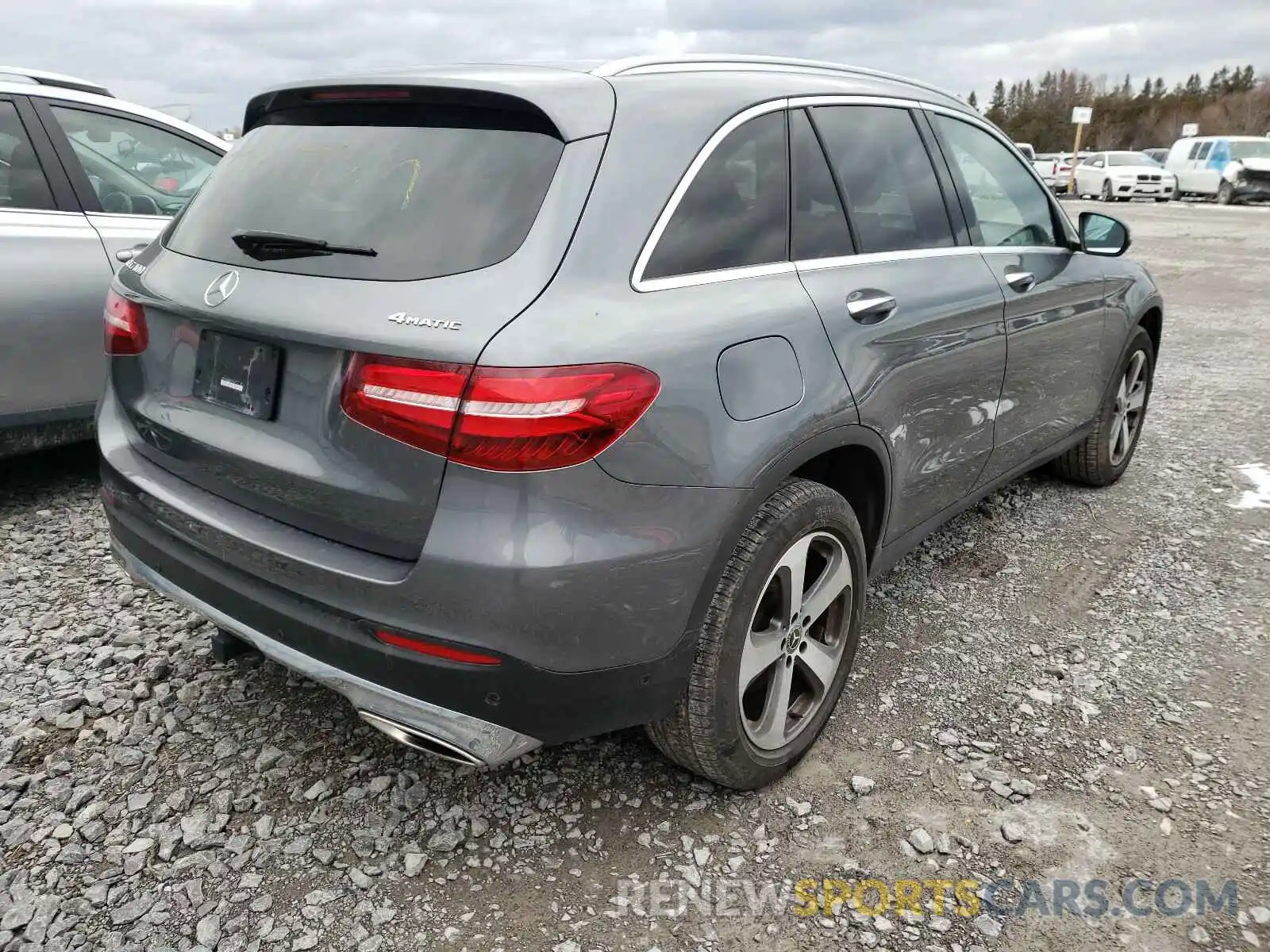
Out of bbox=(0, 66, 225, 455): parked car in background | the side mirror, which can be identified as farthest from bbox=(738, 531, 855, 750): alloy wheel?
bbox=(0, 66, 225, 455): parked car in background

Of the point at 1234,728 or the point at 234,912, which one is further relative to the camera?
the point at 1234,728

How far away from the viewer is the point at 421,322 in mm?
1826

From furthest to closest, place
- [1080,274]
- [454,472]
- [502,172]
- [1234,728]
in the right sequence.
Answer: [1080,274] < [1234,728] < [502,172] < [454,472]

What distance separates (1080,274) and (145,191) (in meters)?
4.07

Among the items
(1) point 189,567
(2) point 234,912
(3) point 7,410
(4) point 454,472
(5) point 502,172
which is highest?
(5) point 502,172

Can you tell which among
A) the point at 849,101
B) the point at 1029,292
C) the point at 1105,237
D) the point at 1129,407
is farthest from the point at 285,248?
the point at 1129,407

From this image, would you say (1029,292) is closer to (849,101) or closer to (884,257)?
(884,257)

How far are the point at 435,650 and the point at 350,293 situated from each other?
74 centimetres

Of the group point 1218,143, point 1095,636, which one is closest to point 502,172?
point 1095,636

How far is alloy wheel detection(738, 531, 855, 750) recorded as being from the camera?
2.34 meters

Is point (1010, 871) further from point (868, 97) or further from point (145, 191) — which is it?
point (145, 191)

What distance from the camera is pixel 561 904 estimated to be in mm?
2129

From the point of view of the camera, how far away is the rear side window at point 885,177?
267cm

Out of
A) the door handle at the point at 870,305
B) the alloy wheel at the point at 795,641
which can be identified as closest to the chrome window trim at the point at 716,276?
the door handle at the point at 870,305
